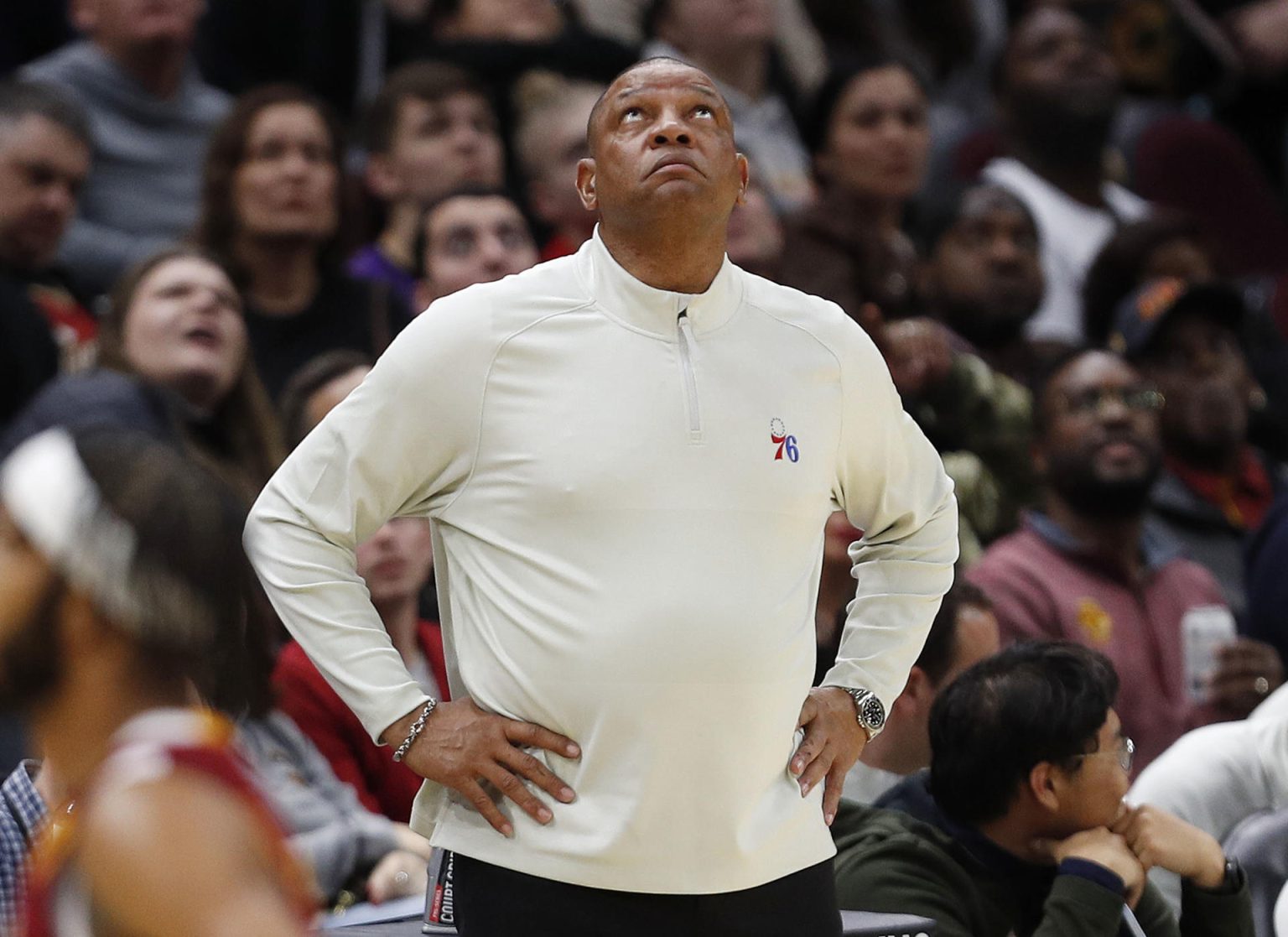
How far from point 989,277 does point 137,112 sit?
290 centimetres

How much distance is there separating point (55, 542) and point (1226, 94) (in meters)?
8.63

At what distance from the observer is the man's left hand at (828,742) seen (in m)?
2.88

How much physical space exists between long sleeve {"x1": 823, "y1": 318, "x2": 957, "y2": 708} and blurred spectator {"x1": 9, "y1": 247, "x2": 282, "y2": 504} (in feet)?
7.49

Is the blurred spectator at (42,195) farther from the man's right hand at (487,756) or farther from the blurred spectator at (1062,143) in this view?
the blurred spectator at (1062,143)

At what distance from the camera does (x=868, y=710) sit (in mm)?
3062

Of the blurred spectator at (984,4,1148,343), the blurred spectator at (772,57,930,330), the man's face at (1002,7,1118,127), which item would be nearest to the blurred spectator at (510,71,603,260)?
the blurred spectator at (772,57,930,330)

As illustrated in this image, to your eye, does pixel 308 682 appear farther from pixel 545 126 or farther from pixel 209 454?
pixel 545 126

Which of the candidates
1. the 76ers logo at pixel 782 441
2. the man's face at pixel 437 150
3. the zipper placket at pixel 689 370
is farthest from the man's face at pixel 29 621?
the man's face at pixel 437 150

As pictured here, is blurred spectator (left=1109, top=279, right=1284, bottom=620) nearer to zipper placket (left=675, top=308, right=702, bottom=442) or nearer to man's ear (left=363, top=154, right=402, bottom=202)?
man's ear (left=363, top=154, right=402, bottom=202)

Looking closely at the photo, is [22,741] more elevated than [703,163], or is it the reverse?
[703,163]

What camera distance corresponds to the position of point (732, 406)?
2832mm

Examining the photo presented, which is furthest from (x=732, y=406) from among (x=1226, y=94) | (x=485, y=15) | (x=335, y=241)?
(x=1226, y=94)

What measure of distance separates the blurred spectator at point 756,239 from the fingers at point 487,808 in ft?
11.7

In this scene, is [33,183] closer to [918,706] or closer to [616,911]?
[918,706]
